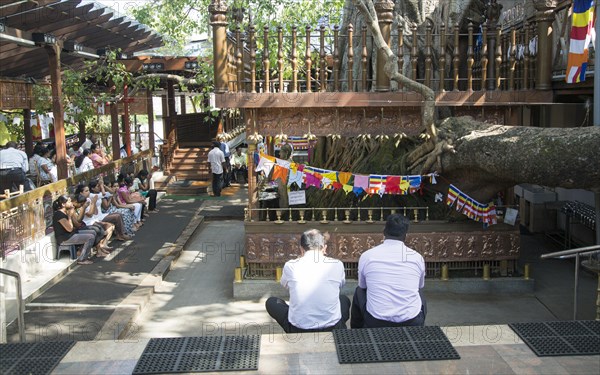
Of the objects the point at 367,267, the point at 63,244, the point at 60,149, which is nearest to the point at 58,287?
the point at 63,244

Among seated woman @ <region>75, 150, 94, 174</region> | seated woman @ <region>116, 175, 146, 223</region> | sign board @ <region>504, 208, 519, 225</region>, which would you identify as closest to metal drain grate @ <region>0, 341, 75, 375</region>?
sign board @ <region>504, 208, 519, 225</region>

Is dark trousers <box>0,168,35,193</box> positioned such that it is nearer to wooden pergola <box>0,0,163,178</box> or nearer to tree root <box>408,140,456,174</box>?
wooden pergola <box>0,0,163,178</box>

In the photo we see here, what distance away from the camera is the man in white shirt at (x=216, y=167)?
728 inches

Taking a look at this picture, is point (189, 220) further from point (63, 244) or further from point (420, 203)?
point (420, 203)

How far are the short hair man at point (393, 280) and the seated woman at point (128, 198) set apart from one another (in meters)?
9.64

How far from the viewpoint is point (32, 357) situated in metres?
5.16

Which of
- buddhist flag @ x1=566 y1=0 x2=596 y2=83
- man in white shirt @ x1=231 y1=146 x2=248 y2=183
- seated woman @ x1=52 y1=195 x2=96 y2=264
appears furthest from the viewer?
man in white shirt @ x1=231 y1=146 x2=248 y2=183

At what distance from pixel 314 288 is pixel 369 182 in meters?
4.89

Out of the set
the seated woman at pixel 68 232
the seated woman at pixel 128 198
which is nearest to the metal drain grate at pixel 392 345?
the seated woman at pixel 68 232

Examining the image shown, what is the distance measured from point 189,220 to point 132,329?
6823 millimetres

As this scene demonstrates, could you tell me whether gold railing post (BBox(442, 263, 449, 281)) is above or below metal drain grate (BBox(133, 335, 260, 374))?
below

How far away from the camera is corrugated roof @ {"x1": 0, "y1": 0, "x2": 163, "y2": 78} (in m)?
12.7

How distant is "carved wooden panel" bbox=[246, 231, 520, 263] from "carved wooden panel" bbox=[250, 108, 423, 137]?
1.65m

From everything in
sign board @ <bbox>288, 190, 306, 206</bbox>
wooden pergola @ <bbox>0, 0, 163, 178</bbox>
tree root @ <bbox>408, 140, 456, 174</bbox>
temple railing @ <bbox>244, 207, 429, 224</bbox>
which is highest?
wooden pergola @ <bbox>0, 0, 163, 178</bbox>
